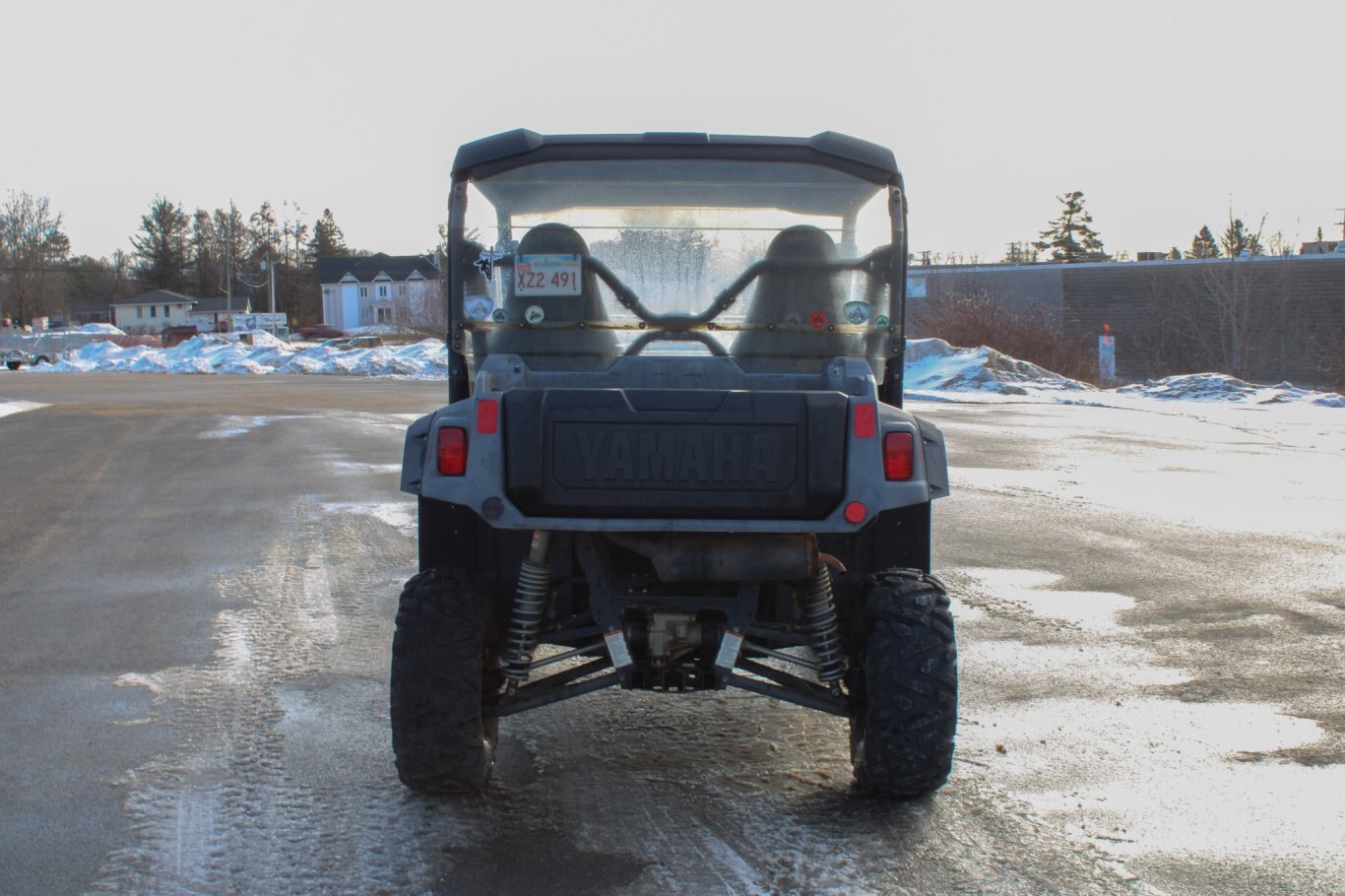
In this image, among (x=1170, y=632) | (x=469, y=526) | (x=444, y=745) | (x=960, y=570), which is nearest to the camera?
(x=444, y=745)

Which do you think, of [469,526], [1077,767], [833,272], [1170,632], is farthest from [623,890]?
[1170,632]

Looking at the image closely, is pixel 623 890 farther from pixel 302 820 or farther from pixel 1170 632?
pixel 1170 632

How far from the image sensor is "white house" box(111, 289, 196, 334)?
11525 centimetres

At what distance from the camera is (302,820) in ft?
14.4

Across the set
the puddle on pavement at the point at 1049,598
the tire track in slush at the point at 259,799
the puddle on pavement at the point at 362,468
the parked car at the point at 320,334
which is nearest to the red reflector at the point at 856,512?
the tire track in slush at the point at 259,799

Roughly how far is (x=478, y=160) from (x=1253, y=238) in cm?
4381

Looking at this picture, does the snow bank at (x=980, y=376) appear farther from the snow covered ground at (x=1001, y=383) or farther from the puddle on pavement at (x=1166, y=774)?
the puddle on pavement at (x=1166, y=774)

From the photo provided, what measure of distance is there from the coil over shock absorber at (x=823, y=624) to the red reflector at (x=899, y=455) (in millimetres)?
439

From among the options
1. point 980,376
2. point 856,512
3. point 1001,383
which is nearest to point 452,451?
point 856,512

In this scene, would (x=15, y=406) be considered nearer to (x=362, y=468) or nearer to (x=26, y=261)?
(x=362, y=468)

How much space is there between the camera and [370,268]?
11612 cm

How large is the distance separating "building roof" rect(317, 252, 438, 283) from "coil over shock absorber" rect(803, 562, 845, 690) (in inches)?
4437

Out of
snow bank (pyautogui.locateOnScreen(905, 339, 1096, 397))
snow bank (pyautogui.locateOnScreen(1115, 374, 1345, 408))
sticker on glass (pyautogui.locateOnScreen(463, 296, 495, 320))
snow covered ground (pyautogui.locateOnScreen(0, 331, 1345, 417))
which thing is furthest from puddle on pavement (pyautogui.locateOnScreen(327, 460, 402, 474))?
snow bank (pyautogui.locateOnScreen(1115, 374, 1345, 408))

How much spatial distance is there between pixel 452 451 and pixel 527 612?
636mm
